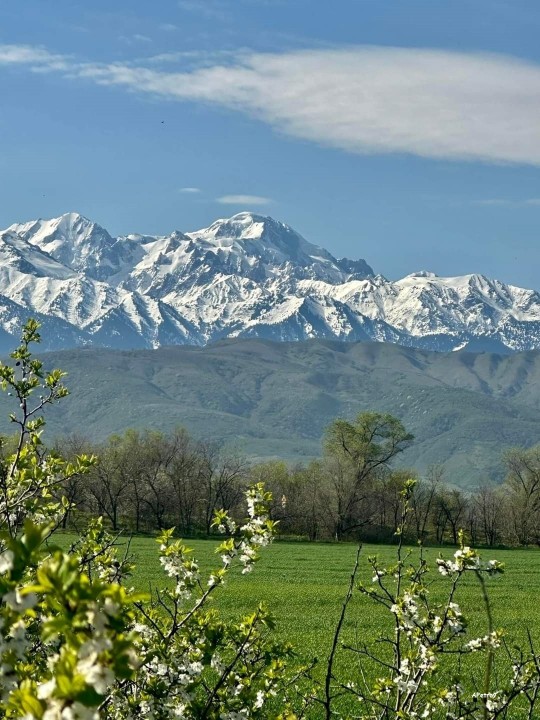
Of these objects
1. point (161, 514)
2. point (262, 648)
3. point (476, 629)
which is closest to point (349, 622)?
point (476, 629)

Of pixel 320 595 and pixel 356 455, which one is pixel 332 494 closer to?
pixel 356 455

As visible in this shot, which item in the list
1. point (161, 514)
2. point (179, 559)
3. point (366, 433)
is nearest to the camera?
point (179, 559)

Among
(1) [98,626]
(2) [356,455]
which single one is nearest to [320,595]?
(1) [98,626]

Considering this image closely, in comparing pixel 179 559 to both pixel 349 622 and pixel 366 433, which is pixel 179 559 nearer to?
pixel 349 622

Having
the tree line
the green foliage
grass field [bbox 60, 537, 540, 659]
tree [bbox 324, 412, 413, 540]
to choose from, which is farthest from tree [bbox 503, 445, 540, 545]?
the green foliage

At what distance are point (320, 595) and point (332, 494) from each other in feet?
156

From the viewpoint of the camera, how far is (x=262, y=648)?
7.05m

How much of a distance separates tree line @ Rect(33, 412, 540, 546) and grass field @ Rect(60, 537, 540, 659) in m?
20.0

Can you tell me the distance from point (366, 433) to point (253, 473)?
16.9m

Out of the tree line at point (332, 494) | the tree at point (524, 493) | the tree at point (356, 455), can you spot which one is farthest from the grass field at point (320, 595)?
the tree at point (524, 493)

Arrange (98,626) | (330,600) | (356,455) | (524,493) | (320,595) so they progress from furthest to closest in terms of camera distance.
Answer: (356,455) < (524,493) < (320,595) < (330,600) < (98,626)

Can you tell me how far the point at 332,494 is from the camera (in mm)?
88625

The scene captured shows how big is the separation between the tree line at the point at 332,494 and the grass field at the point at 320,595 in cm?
1996

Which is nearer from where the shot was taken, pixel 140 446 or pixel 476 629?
pixel 476 629
